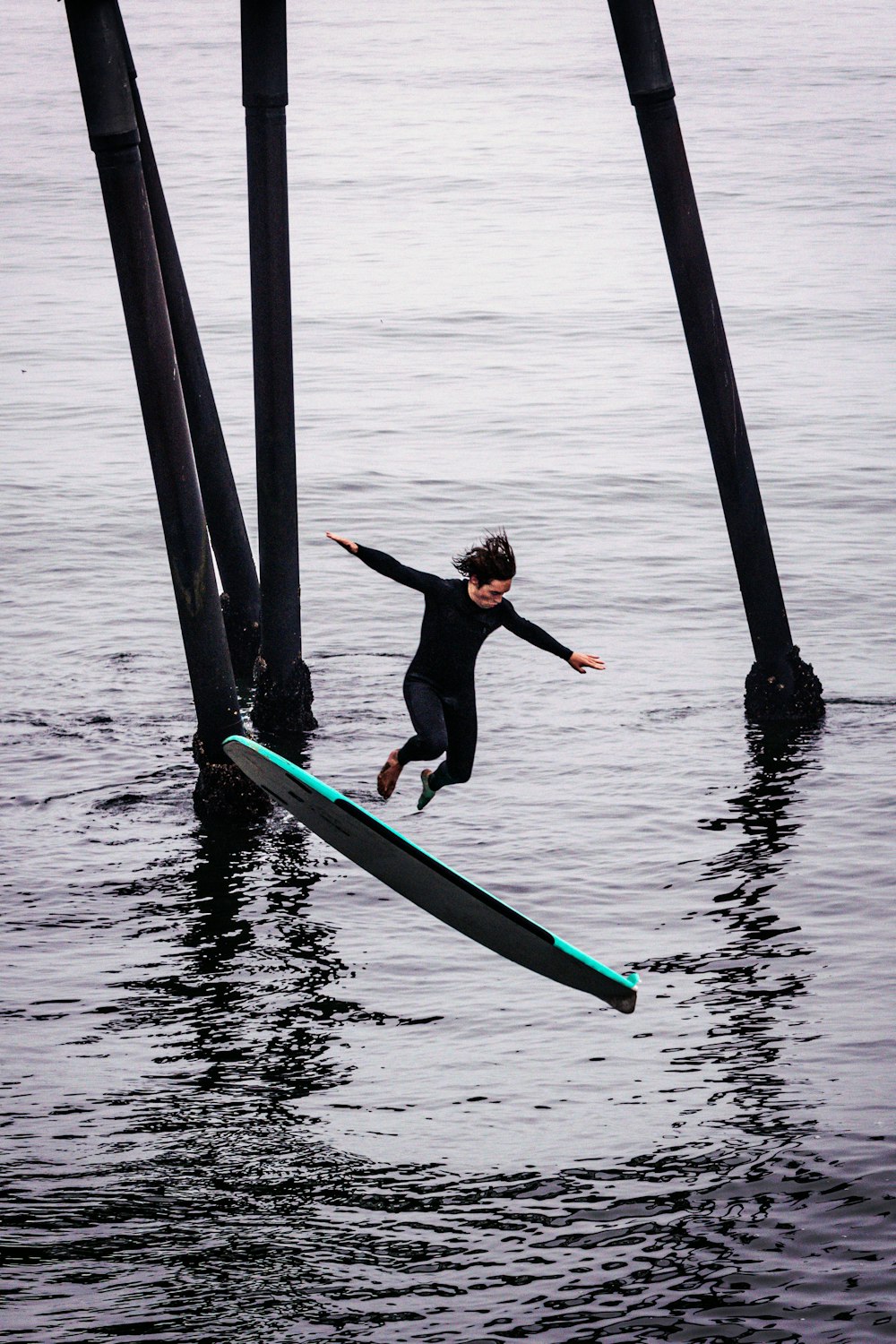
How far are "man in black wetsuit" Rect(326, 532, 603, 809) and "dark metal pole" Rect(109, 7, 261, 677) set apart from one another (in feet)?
14.4

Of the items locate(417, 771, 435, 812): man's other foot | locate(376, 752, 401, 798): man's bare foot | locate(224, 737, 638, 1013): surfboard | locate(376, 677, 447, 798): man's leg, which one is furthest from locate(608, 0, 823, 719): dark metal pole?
locate(224, 737, 638, 1013): surfboard

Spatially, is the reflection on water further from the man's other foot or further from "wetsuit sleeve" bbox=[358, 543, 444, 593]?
"wetsuit sleeve" bbox=[358, 543, 444, 593]

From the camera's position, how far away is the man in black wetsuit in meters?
11.0

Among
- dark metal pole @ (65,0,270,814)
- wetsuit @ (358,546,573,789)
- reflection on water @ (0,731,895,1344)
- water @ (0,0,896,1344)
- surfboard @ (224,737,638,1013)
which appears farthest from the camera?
dark metal pole @ (65,0,270,814)

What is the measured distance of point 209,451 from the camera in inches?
639

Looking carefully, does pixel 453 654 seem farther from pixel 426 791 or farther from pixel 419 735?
pixel 426 791

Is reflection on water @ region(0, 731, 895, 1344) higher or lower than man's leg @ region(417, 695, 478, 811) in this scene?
lower

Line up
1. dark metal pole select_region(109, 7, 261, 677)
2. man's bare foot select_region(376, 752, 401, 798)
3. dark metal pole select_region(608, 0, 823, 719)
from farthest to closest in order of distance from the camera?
dark metal pole select_region(109, 7, 261, 677)
dark metal pole select_region(608, 0, 823, 719)
man's bare foot select_region(376, 752, 401, 798)

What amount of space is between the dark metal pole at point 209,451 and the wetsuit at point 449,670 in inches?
173

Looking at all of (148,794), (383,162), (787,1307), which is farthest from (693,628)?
(383,162)

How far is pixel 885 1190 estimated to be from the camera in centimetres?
933

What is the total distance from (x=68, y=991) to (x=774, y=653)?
6393mm

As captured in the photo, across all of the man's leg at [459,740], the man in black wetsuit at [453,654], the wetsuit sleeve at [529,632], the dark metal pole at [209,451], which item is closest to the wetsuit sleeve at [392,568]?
the man in black wetsuit at [453,654]

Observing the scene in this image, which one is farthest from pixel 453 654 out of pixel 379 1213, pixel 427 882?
pixel 379 1213
